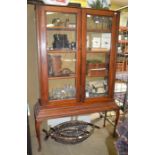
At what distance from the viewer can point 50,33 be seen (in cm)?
199

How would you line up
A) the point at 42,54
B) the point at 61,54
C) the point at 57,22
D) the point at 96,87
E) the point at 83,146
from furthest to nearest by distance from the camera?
the point at 96,87 → the point at 83,146 → the point at 61,54 → the point at 57,22 → the point at 42,54

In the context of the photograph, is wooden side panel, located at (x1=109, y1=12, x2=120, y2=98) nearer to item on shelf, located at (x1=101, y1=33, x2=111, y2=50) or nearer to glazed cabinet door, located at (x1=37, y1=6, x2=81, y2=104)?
item on shelf, located at (x1=101, y1=33, x2=111, y2=50)

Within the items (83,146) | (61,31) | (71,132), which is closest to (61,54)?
(61,31)

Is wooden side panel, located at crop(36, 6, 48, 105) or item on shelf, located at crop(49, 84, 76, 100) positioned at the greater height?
wooden side panel, located at crop(36, 6, 48, 105)

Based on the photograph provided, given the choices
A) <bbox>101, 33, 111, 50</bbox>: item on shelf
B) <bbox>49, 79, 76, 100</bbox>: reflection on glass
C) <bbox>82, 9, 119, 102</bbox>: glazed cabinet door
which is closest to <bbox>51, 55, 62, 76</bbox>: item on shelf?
<bbox>49, 79, 76, 100</bbox>: reflection on glass

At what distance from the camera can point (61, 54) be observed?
212 cm

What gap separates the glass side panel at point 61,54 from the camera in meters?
1.99

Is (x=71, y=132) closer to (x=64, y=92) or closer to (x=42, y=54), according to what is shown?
(x=64, y=92)

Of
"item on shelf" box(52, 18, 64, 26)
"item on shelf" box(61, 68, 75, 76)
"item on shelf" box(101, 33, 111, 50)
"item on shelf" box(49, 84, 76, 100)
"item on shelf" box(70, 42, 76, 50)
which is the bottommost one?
"item on shelf" box(49, 84, 76, 100)

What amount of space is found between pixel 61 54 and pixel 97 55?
Result: 1.63ft

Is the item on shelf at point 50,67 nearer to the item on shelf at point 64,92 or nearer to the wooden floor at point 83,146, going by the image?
the item on shelf at point 64,92

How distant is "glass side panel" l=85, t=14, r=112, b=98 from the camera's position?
2174 mm

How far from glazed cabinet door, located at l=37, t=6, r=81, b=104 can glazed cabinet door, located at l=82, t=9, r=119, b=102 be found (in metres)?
0.11
